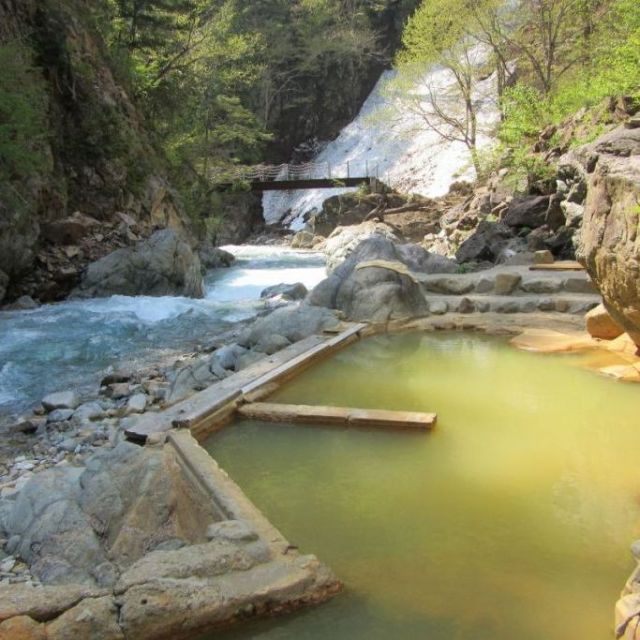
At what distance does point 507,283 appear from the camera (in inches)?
361

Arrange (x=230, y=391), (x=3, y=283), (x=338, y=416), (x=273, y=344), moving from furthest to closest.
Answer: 1. (x=3, y=283)
2. (x=273, y=344)
3. (x=230, y=391)
4. (x=338, y=416)

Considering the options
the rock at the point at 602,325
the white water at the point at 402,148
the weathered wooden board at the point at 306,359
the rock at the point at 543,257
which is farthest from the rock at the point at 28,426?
the white water at the point at 402,148

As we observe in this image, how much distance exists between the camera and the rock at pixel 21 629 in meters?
2.23

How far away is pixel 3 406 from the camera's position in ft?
21.9

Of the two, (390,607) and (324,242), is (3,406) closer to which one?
(390,607)

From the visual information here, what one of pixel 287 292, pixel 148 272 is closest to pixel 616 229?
pixel 287 292

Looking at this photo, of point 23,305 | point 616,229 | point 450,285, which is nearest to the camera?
point 616,229

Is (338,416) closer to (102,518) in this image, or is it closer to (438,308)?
A: (102,518)

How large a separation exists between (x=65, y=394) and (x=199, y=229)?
1576cm

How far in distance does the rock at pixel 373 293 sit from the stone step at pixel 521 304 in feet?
1.27

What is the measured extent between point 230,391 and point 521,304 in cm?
480

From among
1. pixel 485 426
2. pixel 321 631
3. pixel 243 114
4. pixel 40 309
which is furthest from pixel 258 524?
pixel 243 114

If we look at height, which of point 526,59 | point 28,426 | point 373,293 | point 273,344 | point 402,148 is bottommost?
point 28,426

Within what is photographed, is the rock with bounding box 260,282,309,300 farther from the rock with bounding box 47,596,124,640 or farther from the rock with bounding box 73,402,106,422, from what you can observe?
the rock with bounding box 47,596,124,640
